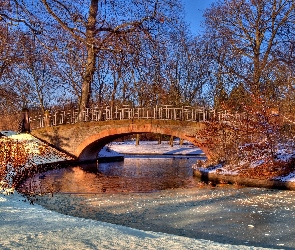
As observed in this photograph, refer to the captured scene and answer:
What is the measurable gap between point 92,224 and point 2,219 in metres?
1.21

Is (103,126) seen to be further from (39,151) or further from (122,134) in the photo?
(39,151)

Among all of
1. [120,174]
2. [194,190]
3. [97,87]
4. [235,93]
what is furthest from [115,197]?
[97,87]

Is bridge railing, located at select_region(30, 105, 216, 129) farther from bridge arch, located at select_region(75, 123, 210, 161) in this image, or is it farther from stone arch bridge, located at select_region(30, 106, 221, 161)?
bridge arch, located at select_region(75, 123, 210, 161)

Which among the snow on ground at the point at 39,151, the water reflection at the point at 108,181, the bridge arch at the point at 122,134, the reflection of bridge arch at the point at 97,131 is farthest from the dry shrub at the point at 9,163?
the bridge arch at the point at 122,134

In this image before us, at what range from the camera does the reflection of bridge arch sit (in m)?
18.4

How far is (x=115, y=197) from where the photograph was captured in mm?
10453

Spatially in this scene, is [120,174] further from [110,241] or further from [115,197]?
[110,241]

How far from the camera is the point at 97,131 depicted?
792 inches

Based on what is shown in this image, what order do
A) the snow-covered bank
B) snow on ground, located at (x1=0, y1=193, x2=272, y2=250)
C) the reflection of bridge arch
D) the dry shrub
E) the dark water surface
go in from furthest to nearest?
the snow-covered bank < the reflection of bridge arch < the dry shrub < the dark water surface < snow on ground, located at (x1=0, y1=193, x2=272, y2=250)

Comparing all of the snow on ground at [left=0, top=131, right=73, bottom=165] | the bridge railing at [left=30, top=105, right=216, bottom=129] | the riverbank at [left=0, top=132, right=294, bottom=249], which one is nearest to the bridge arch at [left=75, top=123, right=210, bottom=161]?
the bridge railing at [left=30, top=105, right=216, bottom=129]

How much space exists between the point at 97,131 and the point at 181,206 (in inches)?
449

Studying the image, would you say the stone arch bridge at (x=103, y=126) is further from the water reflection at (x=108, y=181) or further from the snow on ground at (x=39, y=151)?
the water reflection at (x=108, y=181)

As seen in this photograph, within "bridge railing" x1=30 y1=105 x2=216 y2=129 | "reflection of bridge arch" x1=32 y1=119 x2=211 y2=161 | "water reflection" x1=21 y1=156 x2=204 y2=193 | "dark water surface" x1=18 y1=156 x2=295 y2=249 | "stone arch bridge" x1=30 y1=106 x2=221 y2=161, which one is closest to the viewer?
"dark water surface" x1=18 y1=156 x2=295 y2=249

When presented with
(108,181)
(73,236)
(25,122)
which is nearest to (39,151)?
(25,122)
